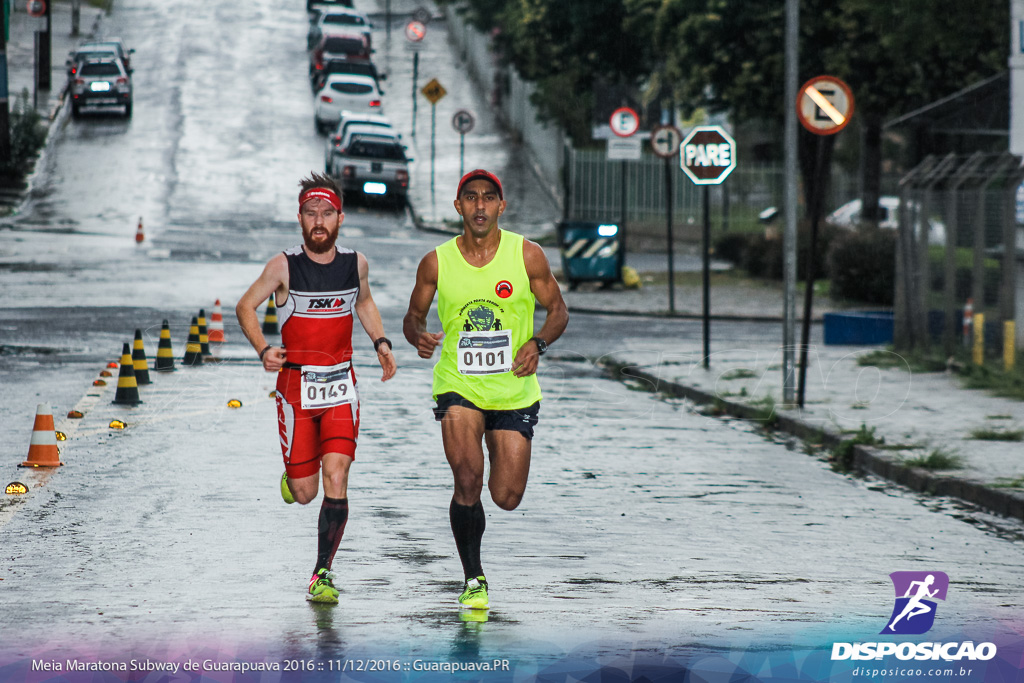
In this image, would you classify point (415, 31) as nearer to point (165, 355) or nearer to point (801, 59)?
point (801, 59)

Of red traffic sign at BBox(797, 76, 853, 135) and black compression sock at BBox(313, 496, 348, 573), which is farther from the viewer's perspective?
red traffic sign at BBox(797, 76, 853, 135)

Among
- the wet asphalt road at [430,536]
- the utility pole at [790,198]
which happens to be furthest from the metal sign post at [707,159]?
the utility pole at [790,198]

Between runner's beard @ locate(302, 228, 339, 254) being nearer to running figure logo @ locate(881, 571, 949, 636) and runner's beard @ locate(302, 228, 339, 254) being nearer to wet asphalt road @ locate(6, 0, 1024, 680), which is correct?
wet asphalt road @ locate(6, 0, 1024, 680)

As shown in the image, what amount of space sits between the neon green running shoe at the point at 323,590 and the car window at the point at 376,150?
36255mm

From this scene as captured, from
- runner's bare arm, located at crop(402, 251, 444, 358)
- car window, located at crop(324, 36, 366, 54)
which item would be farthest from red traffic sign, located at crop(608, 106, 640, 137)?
car window, located at crop(324, 36, 366, 54)

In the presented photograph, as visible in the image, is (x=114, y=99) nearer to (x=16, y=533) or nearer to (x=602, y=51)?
(x=602, y=51)

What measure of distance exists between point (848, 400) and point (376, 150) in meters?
28.3

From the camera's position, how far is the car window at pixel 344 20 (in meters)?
60.3

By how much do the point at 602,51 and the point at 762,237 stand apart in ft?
43.3

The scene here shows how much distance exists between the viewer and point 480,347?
701 centimetres

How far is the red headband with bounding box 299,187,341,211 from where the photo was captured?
281 inches

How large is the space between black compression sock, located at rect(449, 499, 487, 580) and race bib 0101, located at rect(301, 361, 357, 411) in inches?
27.2

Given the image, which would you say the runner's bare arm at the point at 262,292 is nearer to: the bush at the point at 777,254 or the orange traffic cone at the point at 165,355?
the orange traffic cone at the point at 165,355

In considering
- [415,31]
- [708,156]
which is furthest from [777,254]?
[415,31]
